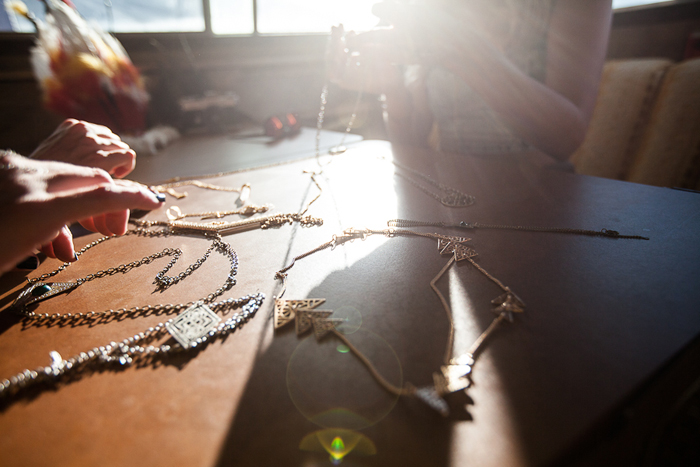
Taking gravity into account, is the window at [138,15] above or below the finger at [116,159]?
above

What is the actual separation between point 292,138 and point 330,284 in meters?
1.29

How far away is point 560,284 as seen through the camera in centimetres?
50

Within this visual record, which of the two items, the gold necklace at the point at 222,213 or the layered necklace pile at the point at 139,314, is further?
the gold necklace at the point at 222,213

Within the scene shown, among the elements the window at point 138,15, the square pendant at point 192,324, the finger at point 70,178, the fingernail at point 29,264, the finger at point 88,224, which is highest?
the window at point 138,15

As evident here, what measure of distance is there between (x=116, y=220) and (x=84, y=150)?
239mm

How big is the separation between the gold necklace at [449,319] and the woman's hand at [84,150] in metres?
0.52

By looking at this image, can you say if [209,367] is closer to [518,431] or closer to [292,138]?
[518,431]

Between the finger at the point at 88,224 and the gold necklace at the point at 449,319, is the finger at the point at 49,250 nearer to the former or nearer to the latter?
the finger at the point at 88,224

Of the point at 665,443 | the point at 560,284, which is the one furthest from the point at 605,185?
the point at 665,443

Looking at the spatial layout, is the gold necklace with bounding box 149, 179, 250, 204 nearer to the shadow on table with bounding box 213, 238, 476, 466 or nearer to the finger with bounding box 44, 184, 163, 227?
the finger with bounding box 44, 184, 163, 227

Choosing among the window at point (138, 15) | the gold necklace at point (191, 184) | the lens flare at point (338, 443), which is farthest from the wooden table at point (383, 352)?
the window at point (138, 15)

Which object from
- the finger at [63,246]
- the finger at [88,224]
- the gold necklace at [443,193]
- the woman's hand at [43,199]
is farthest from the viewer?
the gold necklace at [443,193]

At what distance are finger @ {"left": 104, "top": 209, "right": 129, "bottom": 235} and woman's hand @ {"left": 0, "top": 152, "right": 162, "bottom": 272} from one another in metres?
0.14

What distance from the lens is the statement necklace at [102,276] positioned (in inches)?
19.5
